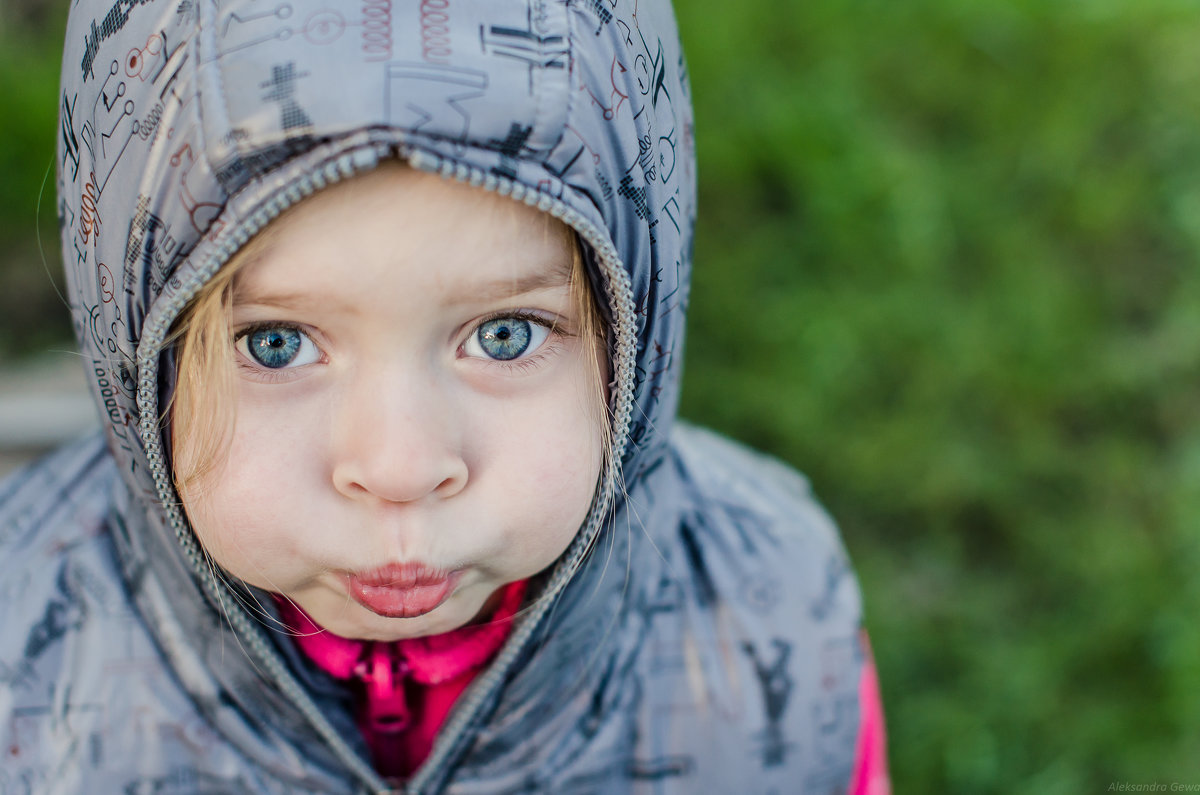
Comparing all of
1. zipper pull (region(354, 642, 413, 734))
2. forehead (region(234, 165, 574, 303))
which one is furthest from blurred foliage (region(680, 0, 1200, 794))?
forehead (region(234, 165, 574, 303))

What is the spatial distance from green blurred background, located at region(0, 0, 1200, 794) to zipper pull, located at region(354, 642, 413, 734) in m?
0.97

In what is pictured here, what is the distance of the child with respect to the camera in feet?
1.94

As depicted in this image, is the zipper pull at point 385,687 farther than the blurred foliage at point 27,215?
No

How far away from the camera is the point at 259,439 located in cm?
64

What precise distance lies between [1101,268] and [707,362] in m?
0.77

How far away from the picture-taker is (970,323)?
183cm

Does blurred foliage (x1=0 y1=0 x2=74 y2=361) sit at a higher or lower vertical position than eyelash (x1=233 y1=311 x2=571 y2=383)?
higher

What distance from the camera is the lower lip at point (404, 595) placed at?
69 centimetres

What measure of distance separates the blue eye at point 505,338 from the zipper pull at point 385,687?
0.33 metres

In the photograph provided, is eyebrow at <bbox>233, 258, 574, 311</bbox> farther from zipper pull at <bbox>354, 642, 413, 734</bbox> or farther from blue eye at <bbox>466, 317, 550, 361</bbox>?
zipper pull at <bbox>354, 642, 413, 734</bbox>

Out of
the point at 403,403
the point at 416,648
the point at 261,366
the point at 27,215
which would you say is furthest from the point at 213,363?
the point at 27,215

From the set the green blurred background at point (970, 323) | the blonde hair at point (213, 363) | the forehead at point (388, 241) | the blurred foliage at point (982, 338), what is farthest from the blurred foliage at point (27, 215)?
the forehead at point (388, 241)

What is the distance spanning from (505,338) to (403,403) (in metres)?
0.09

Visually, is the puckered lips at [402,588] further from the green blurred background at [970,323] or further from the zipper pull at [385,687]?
the green blurred background at [970,323]
